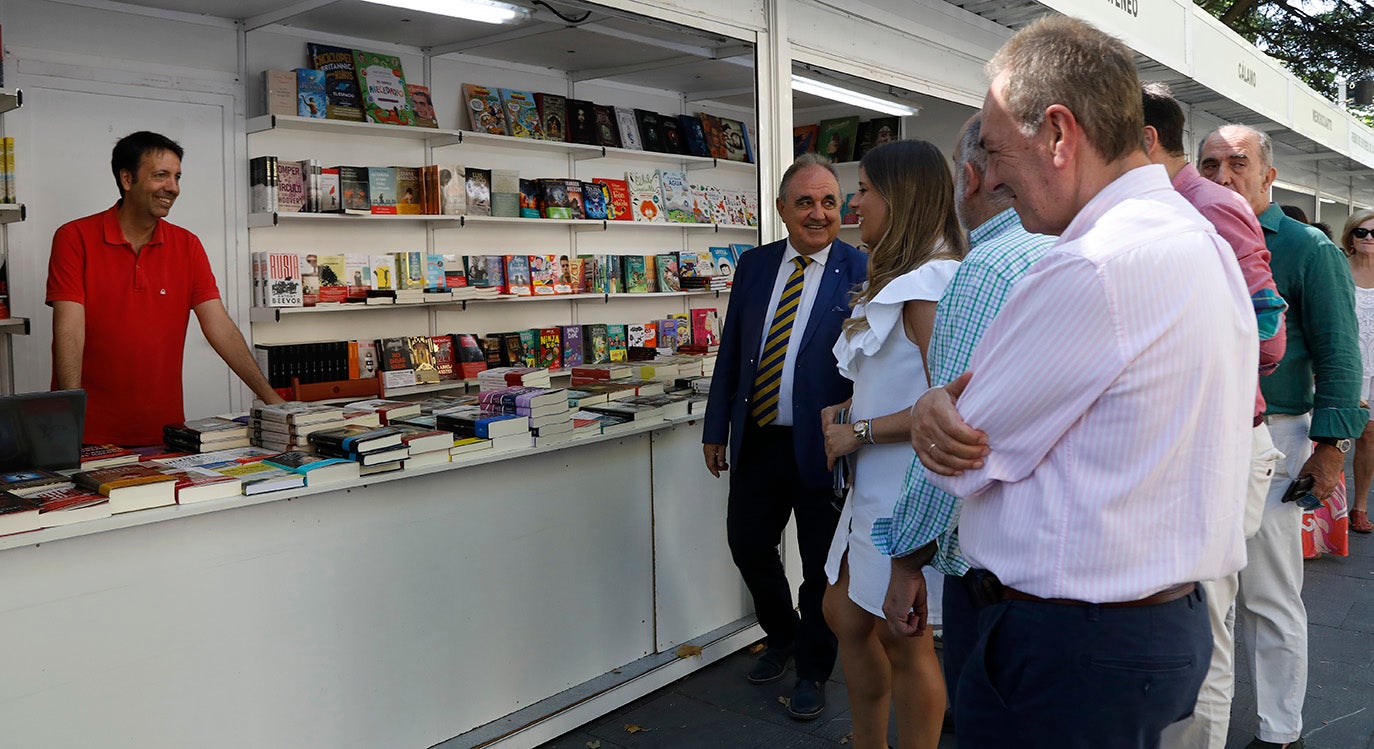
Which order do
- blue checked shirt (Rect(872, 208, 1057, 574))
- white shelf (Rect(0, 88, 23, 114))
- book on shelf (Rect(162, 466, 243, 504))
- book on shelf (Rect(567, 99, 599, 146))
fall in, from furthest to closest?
book on shelf (Rect(567, 99, 599, 146)) → white shelf (Rect(0, 88, 23, 114)) → book on shelf (Rect(162, 466, 243, 504)) → blue checked shirt (Rect(872, 208, 1057, 574))

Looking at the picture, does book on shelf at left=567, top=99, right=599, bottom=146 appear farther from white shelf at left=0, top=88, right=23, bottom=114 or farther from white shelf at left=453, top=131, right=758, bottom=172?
white shelf at left=0, top=88, right=23, bottom=114

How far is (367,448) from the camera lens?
2.99 metres

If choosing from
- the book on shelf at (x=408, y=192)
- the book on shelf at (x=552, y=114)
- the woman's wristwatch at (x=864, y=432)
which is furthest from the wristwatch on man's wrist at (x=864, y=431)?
the book on shelf at (x=552, y=114)

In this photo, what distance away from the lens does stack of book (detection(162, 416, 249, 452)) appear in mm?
3266

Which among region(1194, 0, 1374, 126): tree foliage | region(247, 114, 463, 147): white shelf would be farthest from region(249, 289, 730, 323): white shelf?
region(1194, 0, 1374, 126): tree foliage

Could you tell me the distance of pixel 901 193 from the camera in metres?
2.60

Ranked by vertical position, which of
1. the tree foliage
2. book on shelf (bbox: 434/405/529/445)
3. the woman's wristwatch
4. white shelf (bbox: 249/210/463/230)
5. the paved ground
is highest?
the tree foliage

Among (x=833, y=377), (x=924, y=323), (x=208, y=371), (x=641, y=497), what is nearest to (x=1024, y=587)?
(x=924, y=323)

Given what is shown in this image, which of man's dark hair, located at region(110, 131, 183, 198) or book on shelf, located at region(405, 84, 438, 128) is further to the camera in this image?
book on shelf, located at region(405, 84, 438, 128)

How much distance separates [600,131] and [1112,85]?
6.11m

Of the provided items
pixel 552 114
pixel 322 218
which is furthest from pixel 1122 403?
pixel 552 114

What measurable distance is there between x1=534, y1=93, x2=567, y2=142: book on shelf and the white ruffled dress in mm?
4617

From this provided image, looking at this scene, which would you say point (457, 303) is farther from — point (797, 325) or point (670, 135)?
point (797, 325)

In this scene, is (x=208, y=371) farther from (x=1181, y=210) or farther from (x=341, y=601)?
(x=1181, y=210)
